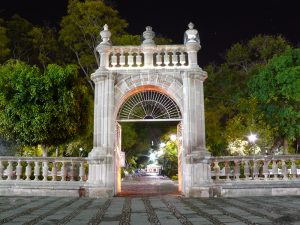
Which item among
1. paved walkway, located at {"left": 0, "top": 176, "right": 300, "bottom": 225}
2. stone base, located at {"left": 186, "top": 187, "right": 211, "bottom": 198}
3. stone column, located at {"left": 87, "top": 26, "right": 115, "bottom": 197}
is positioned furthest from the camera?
stone column, located at {"left": 87, "top": 26, "right": 115, "bottom": 197}

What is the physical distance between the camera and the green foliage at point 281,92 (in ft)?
76.0

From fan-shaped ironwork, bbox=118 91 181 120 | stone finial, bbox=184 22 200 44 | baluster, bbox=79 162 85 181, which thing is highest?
stone finial, bbox=184 22 200 44

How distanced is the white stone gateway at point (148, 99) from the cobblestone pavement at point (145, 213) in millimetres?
2492

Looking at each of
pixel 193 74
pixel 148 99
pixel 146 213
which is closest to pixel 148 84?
pixel 148 99

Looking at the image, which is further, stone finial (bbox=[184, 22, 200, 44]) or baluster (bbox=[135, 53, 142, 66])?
stone finial (bbox=[184, 22, 200, 44])

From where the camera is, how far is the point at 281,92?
951 inches

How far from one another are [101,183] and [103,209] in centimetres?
386

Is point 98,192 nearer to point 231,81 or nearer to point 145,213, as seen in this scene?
point 145,213

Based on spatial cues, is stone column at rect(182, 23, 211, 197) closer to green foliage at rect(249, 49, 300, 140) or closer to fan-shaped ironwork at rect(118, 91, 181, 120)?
fan-shaped ironwork at rect(118, 91, 181, 120)

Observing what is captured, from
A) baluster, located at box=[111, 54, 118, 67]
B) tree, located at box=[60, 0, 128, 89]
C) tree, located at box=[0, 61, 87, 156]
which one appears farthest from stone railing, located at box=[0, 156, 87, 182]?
tree, located at box=[60, 0, 128, 89]

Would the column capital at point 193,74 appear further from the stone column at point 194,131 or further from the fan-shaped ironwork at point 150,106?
the fan-shaped ironwork at point 150,106

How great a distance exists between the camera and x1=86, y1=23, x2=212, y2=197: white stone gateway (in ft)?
48.9

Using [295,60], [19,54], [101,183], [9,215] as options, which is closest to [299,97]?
[295,60]

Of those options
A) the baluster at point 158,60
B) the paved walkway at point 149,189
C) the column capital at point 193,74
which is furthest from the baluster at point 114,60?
the paved walkway at point 149,189
